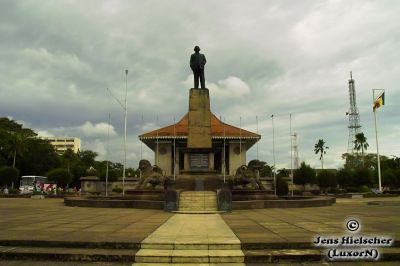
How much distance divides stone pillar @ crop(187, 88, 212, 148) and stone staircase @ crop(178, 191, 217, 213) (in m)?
4.46

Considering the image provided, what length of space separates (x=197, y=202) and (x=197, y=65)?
9.02 m

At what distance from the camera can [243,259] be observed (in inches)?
278

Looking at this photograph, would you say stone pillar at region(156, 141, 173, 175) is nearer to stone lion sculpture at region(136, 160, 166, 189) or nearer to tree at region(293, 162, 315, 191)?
tree at region(293, 162, 315, 191)

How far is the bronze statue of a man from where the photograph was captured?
22828 mm

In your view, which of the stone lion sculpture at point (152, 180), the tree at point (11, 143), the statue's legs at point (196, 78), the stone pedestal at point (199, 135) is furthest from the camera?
the tree at point (11, 143)

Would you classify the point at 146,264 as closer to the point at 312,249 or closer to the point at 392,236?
the point at 312,249

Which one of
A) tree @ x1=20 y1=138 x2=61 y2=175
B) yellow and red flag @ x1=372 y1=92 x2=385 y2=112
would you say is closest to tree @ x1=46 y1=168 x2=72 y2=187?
tree @ x1=20 y1=138 x2=61 y2=175

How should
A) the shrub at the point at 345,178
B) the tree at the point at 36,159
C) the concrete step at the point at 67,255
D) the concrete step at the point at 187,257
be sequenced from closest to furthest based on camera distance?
the concrete step at the point at 187,257 → the concrete step at the point at 67,255 → the shrub at the point at 345,178 → the tree at the point at 36,159

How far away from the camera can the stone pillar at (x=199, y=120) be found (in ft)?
72.4

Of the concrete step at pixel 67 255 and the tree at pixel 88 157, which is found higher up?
the tree at pixel 88 157

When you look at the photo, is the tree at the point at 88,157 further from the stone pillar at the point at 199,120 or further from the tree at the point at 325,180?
the stone pillar at the point at 199,120

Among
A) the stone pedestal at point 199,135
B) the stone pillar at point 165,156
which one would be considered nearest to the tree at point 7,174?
the stone pillar at point 165,156

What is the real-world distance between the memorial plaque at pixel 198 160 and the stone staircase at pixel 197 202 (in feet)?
10.7

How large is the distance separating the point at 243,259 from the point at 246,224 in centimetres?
384
